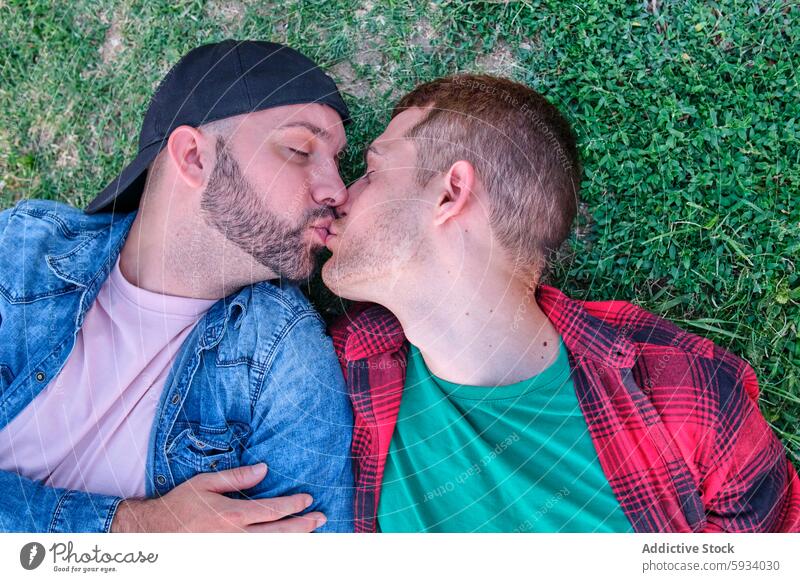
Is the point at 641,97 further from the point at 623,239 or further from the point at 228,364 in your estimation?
the point at 228,364

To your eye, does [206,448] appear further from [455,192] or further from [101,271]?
[455,192]

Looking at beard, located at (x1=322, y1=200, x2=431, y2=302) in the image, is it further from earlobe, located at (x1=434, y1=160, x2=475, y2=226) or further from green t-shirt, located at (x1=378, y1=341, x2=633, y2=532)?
green t-shirt, located at (x1=378, y1=341, x2=633, y2=532)

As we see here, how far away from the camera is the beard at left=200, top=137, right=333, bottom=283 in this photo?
212 centimetres

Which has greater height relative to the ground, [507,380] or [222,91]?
[222,91]

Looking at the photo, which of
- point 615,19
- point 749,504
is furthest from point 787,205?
point 749,504

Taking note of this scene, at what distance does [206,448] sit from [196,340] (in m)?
0.37

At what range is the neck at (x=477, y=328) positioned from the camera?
6.87 ft

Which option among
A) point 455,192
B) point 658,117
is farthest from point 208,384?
point 658,117

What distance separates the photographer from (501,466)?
6.82 feet

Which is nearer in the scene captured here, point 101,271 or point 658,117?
point 101,271

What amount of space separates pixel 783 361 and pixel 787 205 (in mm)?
599

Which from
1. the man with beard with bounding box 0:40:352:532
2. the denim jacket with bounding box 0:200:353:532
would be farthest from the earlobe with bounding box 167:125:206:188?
the denim jacket with bounding box 0:200:353:532

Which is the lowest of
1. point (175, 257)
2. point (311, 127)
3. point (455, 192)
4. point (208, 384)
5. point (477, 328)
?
point (208, 384)

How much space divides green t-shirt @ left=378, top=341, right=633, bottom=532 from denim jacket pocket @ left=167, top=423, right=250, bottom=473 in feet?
1.72
